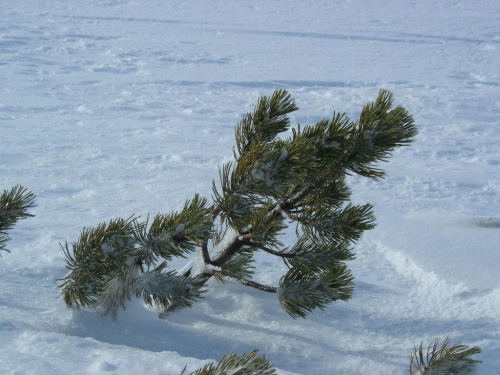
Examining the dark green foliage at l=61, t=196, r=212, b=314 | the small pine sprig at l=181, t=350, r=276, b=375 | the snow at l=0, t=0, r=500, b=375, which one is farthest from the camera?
the snow at l=0, t=0, r=500, b=375

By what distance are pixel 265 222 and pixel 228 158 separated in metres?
4.03

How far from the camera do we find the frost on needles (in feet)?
6.81

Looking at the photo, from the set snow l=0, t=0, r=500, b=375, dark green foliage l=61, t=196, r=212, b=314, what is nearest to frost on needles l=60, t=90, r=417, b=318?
dark green foliage l=61, t=196, r=212, b=314

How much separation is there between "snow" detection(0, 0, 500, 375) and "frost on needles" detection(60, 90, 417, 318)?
10.5 inches

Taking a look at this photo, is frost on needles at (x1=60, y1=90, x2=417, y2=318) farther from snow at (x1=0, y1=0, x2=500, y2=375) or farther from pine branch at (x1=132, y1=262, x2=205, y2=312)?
snow at (x1=0, y1=0, x2=500, y2=375)

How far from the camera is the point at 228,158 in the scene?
6418 millimetres

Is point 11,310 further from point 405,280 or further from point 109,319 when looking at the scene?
point 405,280

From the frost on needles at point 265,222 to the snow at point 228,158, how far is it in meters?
0.27

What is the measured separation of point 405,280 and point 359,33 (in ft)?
36.3

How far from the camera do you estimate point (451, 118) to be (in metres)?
8.52

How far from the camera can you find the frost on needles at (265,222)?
207 cm

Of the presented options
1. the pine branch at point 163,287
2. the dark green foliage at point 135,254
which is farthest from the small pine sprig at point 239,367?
the pine branch at point 163,287

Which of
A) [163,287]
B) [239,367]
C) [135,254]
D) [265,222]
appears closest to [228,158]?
[265,222]

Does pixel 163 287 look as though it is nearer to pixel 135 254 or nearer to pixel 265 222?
pixel 135 254
